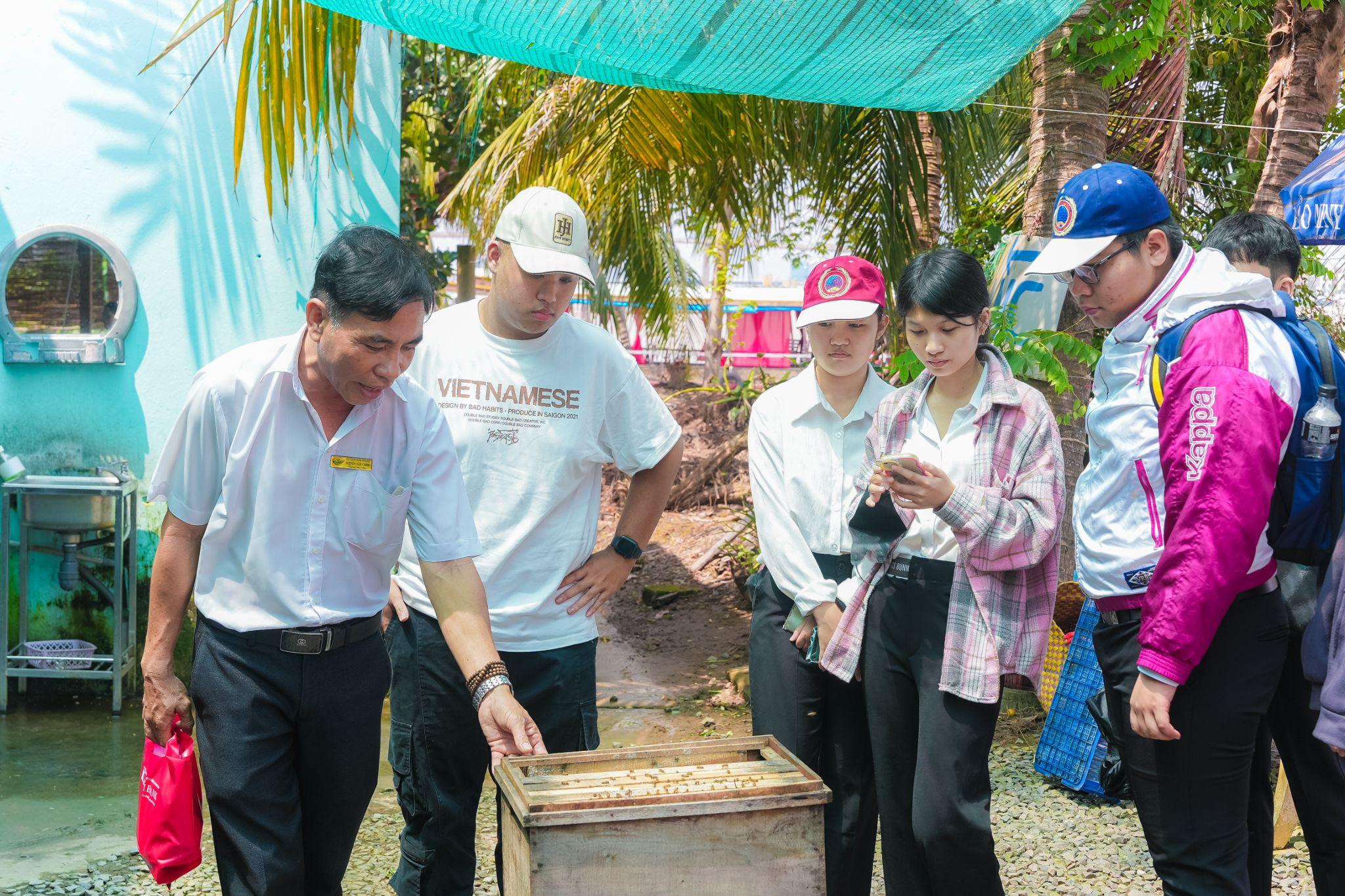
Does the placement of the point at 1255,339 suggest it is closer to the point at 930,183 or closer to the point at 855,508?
the point at 855,508

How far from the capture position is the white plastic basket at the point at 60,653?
6.15 m

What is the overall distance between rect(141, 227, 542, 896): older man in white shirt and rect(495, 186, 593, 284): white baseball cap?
612 mm

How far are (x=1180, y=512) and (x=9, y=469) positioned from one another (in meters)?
5.67

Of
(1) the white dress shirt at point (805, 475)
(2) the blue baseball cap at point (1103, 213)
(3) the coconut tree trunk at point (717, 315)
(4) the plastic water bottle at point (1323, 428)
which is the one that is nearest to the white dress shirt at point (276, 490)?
(1) the white dress shirt at point (805, 475)

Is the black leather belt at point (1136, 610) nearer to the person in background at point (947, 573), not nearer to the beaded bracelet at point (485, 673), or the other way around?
the person in background at point (947, 573)

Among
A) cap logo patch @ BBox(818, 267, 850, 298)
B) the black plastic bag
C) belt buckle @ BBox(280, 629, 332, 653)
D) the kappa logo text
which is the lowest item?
the black plastic bag

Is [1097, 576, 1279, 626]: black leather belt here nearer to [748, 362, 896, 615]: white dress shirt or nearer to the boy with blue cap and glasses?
the boy with blue cap and glasses

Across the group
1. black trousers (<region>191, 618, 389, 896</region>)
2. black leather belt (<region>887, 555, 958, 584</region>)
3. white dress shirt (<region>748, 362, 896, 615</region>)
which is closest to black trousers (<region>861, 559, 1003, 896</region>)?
black leather belt (<region>887, 555, 958, 584</region>)

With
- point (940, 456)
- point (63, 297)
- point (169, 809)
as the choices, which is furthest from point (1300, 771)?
point (63, 297)

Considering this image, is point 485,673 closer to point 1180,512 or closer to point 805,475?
point 805,475

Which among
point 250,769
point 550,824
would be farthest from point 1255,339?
point 250,769

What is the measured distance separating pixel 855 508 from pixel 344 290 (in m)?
1.48

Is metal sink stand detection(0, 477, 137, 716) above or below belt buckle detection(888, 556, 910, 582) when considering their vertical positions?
below

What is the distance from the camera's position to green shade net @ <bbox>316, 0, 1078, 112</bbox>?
11.7 ft
